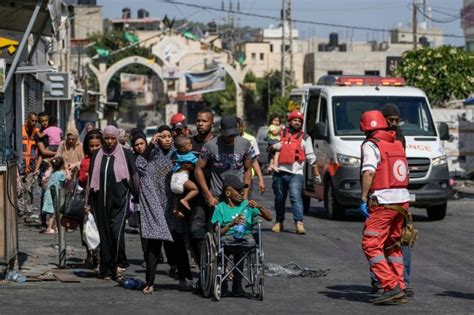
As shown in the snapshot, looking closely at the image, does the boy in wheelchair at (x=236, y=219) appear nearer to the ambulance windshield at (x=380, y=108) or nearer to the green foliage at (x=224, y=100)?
the ambulance windshield at (x=380, y=108)

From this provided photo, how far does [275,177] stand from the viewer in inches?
761

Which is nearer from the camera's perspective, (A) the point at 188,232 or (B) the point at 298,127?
(A) the point at 188,232

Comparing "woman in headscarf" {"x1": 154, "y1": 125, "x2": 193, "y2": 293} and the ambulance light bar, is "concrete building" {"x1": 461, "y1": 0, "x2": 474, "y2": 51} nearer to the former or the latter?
the ambulance light bar

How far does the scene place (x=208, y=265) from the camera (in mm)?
11633

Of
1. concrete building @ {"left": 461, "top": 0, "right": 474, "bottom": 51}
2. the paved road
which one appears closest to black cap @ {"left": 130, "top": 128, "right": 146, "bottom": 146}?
the paved road

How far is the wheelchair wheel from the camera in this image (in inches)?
455

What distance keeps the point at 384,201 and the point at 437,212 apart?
11.0 metres

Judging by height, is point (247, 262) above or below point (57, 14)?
below

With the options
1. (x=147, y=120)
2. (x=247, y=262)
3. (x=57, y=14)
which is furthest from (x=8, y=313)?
(x=147, y=120)

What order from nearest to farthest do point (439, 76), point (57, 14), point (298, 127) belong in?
point (57, 14)
point (298, 127)
point (439, 76)

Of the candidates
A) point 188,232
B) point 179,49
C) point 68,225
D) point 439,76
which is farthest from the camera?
point 179,49

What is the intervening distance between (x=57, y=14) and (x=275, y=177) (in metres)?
4.51

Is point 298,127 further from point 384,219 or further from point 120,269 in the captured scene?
point 384,219

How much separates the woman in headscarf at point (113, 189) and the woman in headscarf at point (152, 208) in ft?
1.15
